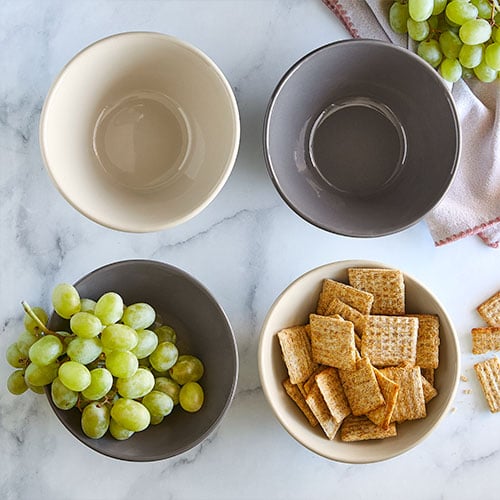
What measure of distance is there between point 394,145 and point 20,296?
26.5 inches

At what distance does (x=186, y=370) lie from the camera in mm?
1310

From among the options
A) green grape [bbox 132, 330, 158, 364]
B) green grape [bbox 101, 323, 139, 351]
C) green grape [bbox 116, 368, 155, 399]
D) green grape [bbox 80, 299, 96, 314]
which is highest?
green grape [bbox 101, 323, 139, 351]

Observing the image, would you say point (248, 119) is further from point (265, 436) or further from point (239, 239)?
point (265, 436)

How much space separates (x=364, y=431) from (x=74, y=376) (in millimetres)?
461

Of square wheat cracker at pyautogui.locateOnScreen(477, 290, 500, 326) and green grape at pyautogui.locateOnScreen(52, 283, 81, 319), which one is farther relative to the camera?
square wheat cracker at pyautogui.locateOnScreen(477, 290, 500, 326)

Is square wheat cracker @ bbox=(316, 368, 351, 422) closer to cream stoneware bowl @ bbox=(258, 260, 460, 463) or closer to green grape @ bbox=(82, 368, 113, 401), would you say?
cream stoneware bowl @ bbox=(258, 260, 460, 463)

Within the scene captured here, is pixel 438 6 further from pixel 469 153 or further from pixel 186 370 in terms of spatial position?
pixel 186 370

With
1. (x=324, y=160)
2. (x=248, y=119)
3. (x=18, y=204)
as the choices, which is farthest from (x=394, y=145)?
(x=18, y=204)

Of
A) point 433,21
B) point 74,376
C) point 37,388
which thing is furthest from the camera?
point 433,21

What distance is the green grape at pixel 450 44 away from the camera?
4.44 feet

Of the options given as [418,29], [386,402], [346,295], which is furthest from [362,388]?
[418,29]

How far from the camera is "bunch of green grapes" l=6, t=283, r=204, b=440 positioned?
1187mm

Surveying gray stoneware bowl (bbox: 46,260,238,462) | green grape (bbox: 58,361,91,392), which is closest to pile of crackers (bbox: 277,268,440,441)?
gray stoneware bowl (bbox: 46,260,238,462)

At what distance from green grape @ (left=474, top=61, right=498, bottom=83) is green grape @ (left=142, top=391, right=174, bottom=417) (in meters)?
0.72
